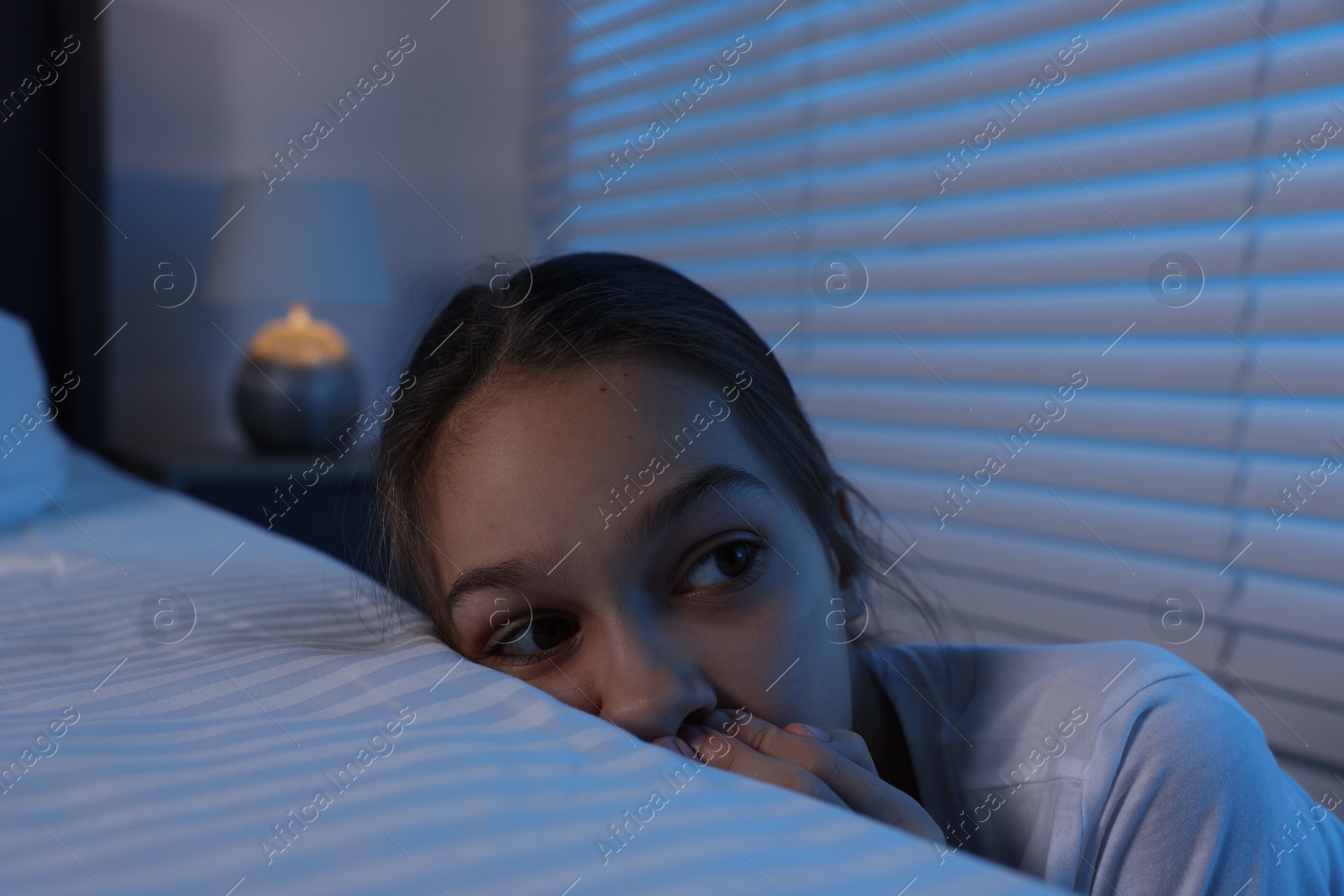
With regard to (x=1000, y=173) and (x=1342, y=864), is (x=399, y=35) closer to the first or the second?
(x=1000, y=173)

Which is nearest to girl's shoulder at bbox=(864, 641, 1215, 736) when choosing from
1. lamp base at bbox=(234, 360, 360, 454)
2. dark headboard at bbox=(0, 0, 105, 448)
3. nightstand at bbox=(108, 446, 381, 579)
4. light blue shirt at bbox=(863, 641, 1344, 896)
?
light blue shirt at bbox=(863, 641, 1344, 896)

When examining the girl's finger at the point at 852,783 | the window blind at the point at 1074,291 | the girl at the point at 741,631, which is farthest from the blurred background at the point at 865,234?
the girl's finger at the point at 852,783

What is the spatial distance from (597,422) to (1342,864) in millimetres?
562

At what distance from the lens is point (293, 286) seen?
2.24m

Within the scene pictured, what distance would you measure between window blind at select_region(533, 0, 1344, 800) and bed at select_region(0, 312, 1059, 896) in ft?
3.92

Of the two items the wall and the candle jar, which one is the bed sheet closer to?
the candle jar

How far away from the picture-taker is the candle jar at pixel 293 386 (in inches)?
89.4

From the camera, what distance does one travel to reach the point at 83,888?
0.34 m

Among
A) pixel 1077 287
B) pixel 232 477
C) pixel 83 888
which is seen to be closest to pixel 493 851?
pixel 83 888

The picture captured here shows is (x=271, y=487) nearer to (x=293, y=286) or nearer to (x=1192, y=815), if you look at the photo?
(x=293, y=286)

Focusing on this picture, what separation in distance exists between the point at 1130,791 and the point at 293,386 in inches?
79.7

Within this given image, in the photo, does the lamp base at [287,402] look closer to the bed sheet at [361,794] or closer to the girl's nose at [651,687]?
the bed sheet at [361,794]

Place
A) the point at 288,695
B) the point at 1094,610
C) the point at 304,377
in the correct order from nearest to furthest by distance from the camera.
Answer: the point at 288,695
the point at 1094,610
the point at 304,377

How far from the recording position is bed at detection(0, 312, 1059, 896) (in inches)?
13.5
